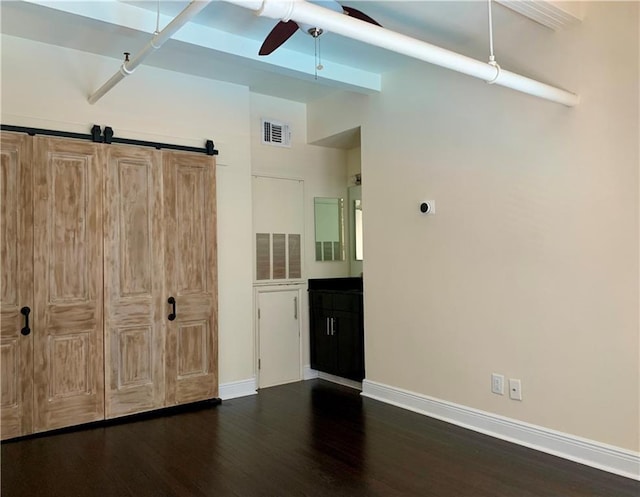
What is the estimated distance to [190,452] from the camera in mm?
3344

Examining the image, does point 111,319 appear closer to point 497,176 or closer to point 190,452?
point 190,452

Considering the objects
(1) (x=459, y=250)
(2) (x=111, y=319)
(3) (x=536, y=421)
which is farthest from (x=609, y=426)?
(2) (x=111, y=319)

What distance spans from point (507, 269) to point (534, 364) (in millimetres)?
672

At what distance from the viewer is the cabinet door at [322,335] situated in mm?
5211

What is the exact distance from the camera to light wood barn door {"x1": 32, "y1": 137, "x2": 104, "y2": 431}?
145 inches

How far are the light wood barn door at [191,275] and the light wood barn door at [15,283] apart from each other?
103cm

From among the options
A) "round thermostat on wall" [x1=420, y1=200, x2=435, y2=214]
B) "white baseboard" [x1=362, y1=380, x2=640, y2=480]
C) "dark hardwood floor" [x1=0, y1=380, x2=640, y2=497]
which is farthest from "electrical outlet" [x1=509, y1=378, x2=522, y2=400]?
"round thermostat on wall" [x1=420, y1=200, x2=435, y2=214]

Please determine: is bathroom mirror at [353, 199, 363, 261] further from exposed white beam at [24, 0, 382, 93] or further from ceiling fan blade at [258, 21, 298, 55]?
ceiling fan blade at [258, 21, 298, 55]

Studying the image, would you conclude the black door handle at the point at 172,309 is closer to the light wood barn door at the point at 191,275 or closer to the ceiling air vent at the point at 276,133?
the light wood barn door at the point at 191,275

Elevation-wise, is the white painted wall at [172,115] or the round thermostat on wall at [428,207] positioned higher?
the white painted wall at [172,115]

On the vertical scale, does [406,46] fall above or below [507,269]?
above

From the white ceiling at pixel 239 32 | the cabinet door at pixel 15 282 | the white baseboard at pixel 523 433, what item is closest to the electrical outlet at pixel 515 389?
the white baseboard at pixel 523 433

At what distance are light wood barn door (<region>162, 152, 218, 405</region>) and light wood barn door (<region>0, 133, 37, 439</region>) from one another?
1034 mm

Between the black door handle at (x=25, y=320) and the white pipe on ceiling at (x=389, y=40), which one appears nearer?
the white pipe on ceiling at (x=389, y=40)
